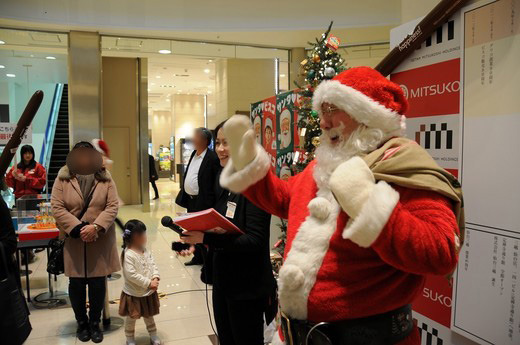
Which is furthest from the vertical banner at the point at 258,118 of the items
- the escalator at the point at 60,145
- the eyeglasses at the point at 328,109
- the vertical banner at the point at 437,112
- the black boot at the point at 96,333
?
the escalator at the point at 60,145

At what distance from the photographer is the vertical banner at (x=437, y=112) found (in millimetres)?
2099

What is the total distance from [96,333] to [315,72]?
2.84 metres

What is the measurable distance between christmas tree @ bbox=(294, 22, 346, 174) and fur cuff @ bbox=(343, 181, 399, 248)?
92.4 inches

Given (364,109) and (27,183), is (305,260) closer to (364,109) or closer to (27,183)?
(364,109)

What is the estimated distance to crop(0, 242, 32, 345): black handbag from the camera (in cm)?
178

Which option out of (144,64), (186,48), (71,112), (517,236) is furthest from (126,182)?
(517,236)

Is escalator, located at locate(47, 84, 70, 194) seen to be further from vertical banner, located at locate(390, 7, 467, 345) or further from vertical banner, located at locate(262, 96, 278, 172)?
vertical banner, located at locate(390, 7, 467, 345)

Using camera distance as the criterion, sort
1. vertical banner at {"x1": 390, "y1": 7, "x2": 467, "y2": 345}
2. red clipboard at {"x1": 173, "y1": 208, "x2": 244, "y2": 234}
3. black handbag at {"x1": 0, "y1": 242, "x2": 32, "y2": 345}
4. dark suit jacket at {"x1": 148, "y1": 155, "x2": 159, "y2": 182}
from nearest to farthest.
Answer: red clipboard at {"x1": 173, "y1": 208, "x2": 244, "y2": 234} → black handbag at {"x1": 0, "y1": 242, "x2": 32, "y2": 345} → vertical banner at {"x1": 390, "y1": 7, "x2": 467, "y2": 345} → dark suit jacket at {"x1": 148, "y1": 155, "x2": 159, "y2": 182}

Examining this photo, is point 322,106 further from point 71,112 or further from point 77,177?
point 71,112

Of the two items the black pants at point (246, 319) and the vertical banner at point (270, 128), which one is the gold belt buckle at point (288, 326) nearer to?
the black pants at point (246, 319)

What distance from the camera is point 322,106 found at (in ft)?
4.59

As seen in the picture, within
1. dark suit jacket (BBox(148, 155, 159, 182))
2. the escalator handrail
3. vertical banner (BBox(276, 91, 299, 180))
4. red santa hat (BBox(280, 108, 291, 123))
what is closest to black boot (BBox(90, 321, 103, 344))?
vertical banner (BBox(276, 91, 299, 180))

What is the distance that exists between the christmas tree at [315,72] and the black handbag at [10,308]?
7.60 ft

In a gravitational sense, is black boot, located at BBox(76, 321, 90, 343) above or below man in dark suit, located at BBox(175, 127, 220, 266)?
below
